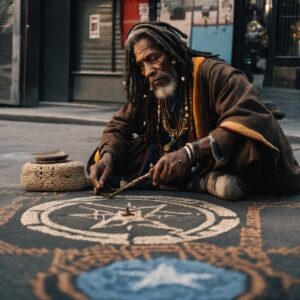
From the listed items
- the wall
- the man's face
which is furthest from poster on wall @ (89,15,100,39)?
the man's face

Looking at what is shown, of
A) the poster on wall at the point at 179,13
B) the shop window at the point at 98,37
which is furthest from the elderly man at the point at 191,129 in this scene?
the shop window at the point at 98,37

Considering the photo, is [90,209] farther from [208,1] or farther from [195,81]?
[208,1]

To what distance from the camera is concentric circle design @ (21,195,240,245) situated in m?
2.85

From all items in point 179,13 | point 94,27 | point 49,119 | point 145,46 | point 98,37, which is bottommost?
point 49,119

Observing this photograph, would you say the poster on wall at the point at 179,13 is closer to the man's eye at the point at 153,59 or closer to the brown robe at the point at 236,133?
the brown robe at the point at 236,133

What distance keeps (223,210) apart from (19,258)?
3.94 feet

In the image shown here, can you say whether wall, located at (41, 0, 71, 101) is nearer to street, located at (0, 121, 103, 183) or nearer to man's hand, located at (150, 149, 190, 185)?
street, located at (0, 121, 103, 183)

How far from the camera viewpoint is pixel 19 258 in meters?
2.54

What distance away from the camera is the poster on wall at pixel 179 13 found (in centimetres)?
1148

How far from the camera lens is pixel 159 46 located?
3596 mm

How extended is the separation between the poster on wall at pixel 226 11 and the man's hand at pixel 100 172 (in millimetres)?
7726

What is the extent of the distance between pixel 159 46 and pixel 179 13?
818cm

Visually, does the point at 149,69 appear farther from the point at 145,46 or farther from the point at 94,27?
the point at 94,27

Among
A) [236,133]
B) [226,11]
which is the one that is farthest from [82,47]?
[236,133]
